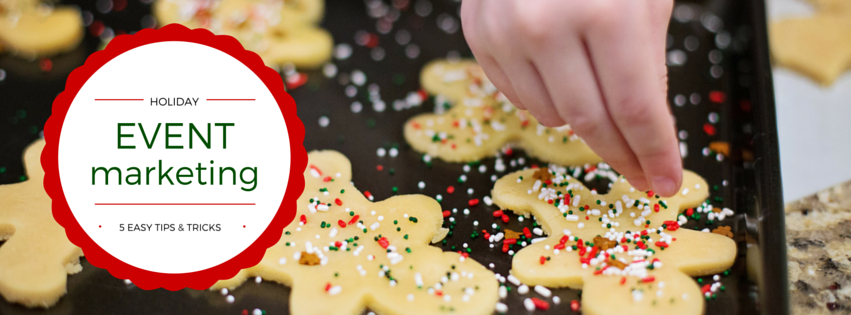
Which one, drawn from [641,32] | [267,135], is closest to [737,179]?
[641,32]

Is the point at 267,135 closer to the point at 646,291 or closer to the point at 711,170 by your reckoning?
the point at 646,291

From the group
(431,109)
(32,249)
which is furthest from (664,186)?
(32,249)

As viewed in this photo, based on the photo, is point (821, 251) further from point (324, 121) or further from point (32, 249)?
point (32, 249)

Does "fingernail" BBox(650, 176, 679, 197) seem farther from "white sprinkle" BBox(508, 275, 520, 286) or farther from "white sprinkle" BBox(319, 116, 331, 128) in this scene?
"white sprinkle" BBox(319, 116, 331, 128)

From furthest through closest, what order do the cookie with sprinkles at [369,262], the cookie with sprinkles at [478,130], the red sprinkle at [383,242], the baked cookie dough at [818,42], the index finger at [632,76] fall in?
the baked cookie dough at [818,42], the cookie with sprinkles at [478,130], the red sprinkle at [383,242], the cookie with sprinkles at [369,262], the index finger at [632,76]

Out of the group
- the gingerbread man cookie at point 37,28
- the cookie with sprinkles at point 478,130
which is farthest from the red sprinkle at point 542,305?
the gingerbread man cookie at point 37,28

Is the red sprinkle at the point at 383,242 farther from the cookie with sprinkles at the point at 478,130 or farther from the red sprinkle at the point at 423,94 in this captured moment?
the red sprinkle at the point at 423,94

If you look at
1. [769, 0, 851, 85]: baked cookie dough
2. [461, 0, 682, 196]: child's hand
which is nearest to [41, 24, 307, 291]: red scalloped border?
[461, 0, 682, 196]: child's hand
